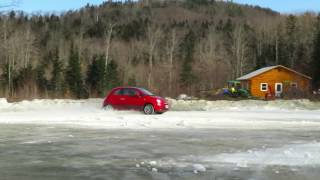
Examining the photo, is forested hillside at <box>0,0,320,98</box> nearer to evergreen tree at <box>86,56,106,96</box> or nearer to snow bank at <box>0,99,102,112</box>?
evergreen tree at <box>86,56,106,96</box>

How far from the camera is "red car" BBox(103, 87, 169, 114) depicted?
27.8 metres

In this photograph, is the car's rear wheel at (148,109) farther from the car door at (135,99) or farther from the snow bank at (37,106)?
the snow bank at (37,106)

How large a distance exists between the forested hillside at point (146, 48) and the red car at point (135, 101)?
1864 centimetres

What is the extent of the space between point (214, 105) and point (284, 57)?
74.0 m

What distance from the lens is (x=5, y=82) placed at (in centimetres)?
7644

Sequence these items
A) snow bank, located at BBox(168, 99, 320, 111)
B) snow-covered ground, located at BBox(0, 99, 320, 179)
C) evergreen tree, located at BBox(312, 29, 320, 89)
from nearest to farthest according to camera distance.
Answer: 1. snow-covered ground, located at BBox(0, 99, 320, 179)
2. snow bank, located at BBox(168, 99, 320, 111)
3. evergreen tree, located at BBox(312, 29, 320, 89)

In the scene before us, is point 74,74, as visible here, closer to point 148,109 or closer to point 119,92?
point 119,92

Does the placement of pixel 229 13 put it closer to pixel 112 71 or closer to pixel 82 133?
pixel 112 71

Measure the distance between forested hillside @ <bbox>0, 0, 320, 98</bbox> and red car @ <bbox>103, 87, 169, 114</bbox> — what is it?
18637mm

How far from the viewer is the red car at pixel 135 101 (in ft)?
91.3

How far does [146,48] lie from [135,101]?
4021 inches

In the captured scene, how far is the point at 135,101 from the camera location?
28188mm

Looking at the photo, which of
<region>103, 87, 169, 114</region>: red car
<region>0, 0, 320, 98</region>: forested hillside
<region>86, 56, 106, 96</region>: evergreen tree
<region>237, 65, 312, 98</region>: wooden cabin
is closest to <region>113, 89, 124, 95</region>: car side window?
<region>103, 87, 169, 114</region>: red car

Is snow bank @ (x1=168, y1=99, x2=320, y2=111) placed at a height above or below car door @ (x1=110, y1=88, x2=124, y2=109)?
below
